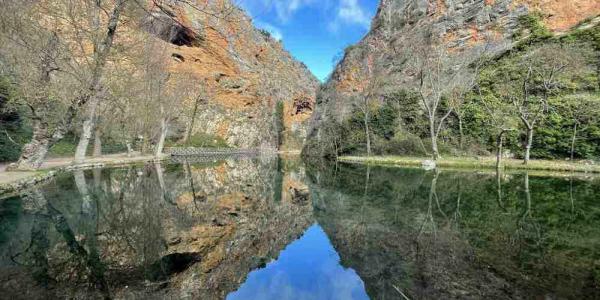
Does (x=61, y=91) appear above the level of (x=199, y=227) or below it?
above

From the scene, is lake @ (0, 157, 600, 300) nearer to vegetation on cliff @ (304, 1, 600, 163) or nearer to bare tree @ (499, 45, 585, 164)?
bare tree @ (499, 45, 585, 164)

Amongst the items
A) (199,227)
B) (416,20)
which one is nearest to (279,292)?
(199,227)

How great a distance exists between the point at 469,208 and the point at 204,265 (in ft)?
27.3

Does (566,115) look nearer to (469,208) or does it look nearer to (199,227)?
(469,208)

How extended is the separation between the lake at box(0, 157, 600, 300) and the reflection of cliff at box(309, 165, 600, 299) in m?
0.03

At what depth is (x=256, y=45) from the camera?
87312 millimetres

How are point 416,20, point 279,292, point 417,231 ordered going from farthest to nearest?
point 416,20 → point 417,231 → point 279,292

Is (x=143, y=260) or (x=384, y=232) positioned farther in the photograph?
(x=384, y=232)

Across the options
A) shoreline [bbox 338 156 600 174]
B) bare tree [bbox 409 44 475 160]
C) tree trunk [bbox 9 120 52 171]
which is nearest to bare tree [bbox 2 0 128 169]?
tree trunk [bbox 9 120 52 171]

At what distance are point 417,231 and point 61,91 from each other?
21566mm

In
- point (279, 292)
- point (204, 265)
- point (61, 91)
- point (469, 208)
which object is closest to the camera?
point (279, 292)

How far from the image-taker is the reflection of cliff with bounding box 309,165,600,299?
522cm

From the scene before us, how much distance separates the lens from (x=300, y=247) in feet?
26.4

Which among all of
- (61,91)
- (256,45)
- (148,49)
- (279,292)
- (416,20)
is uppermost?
(256,45)
